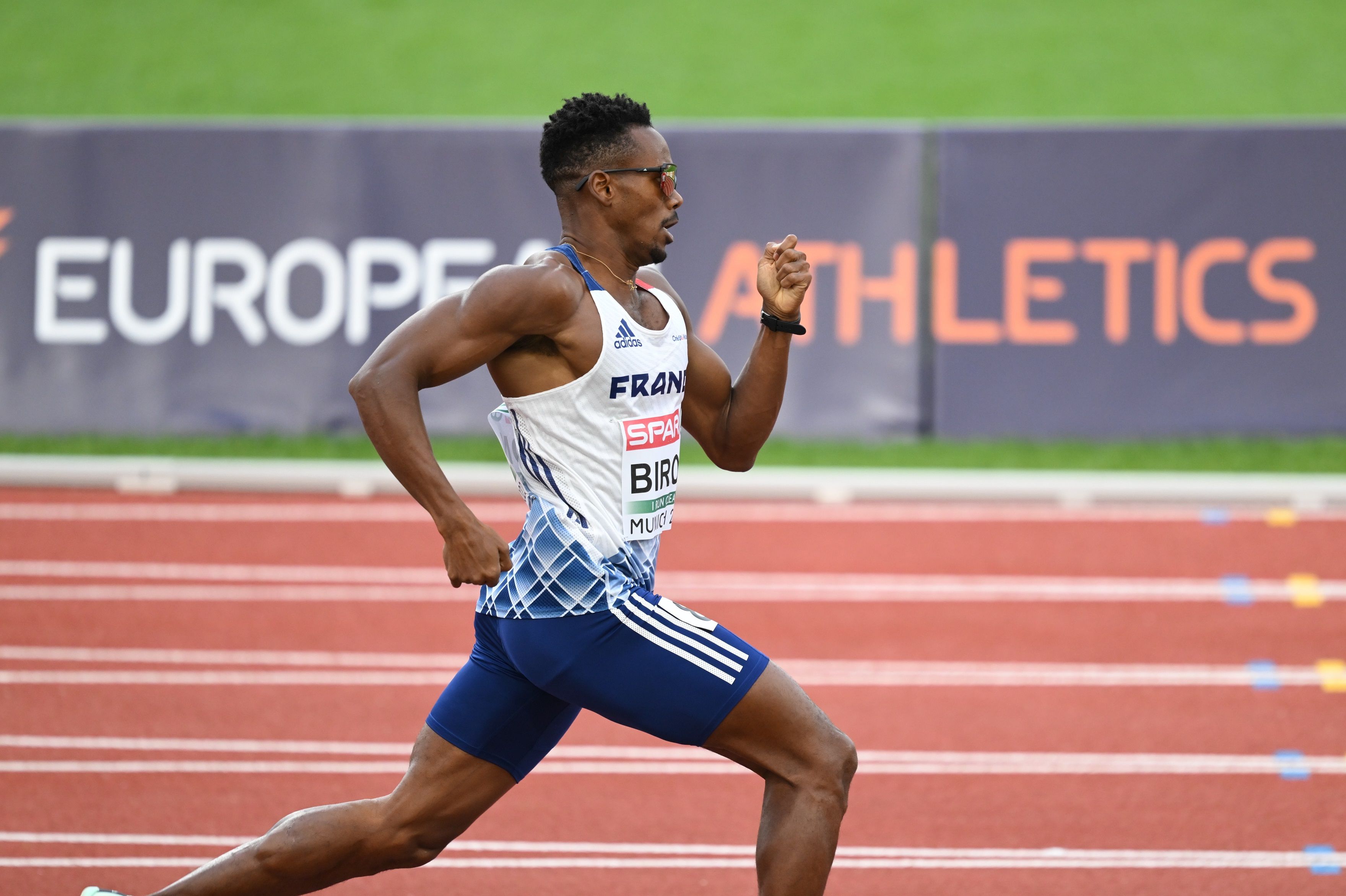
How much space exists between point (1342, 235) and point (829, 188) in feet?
10.8

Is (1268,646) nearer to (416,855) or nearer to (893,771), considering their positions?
(893,771)

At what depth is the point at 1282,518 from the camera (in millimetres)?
9523

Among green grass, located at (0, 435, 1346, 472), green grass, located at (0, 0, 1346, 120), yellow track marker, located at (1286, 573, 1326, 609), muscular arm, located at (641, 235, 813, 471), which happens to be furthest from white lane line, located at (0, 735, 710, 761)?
green grass, located at (0, 0, 1346, 120)

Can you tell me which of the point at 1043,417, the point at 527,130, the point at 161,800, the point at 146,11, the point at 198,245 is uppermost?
the point at 146,11

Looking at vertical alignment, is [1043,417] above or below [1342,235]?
below

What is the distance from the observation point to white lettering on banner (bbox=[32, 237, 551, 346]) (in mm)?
10938

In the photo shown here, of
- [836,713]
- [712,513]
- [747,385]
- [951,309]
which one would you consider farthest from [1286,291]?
[747,385]

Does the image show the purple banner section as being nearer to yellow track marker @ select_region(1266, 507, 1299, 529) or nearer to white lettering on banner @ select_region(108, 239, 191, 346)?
yellow track marker @ select_region(1266, 507, 1299, 529)

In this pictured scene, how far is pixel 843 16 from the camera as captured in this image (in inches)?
808

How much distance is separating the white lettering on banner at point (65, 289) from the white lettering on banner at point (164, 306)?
3.6 inches

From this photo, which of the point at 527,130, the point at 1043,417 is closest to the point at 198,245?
the point at 527,130

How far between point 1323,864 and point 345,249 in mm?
7592

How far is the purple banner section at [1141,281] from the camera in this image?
10719 millimetres

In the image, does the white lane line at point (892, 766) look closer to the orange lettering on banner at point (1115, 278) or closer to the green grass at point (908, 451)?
the green grass at point (908, 451)
